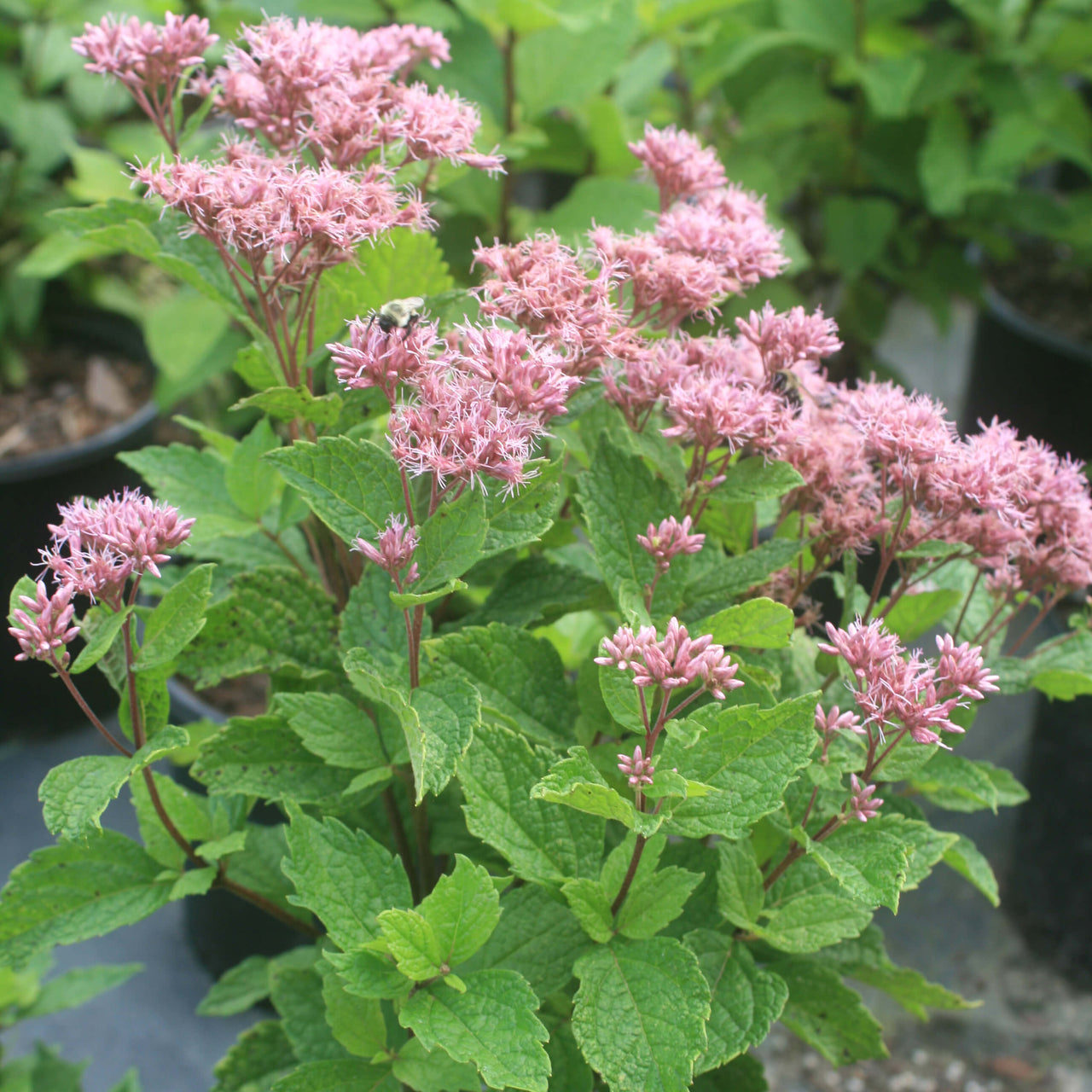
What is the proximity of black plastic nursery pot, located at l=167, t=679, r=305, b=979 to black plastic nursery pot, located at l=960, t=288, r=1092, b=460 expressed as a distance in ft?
4.74

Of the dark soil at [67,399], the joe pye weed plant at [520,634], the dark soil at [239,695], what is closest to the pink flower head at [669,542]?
the joe pye weed plant at [520,634]

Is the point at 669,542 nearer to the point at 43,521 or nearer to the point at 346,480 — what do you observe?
the point at 346,480

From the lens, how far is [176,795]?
2.38 feet

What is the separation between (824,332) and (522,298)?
188mm

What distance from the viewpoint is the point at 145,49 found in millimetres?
715

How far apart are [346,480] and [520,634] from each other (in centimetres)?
15

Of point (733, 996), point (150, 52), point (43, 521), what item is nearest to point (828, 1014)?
point (733, 996)

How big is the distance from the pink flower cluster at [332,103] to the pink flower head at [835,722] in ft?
1.27

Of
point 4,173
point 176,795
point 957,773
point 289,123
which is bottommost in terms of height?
A: point 4,173

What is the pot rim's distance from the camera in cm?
155

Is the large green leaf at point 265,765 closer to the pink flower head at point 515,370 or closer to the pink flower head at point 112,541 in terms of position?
the pink flower head at point 112,541

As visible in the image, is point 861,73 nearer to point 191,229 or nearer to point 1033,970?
point 1033,970

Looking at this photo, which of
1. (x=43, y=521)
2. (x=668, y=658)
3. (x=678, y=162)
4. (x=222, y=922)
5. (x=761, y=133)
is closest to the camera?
(x=668, y=658)

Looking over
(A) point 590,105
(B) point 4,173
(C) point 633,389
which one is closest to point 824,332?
(C) point 633,389
